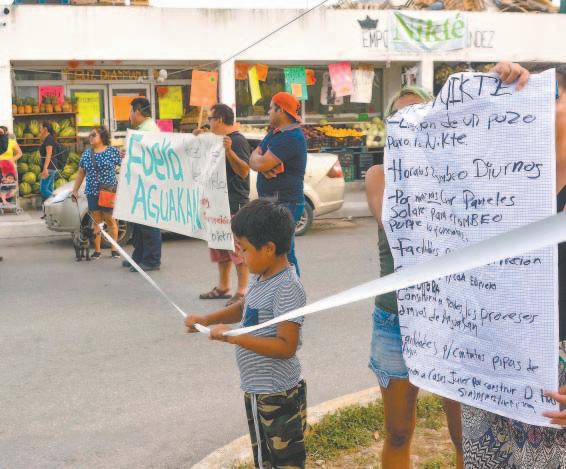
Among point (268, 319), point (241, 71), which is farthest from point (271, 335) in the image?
point (241, 71)

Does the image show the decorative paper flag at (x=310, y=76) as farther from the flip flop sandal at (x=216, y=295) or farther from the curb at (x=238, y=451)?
the curb at (x=238, y=451)

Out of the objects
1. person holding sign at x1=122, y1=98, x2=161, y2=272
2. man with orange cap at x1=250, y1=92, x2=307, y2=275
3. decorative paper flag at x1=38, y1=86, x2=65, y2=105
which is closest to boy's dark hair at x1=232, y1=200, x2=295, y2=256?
man with orange cap at x1=250, y1=92, x2=307, y2=275

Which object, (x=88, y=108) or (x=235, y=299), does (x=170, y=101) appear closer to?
(x=88, y=108)

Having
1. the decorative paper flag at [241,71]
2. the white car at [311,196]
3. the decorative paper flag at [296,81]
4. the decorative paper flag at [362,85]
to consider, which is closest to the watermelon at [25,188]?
the white car at [311,196]

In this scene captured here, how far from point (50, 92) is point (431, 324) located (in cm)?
1596

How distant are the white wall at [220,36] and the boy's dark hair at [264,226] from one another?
1404 centimetres

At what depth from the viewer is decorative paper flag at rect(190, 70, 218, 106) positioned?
15.5m

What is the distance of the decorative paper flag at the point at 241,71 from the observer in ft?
58.7

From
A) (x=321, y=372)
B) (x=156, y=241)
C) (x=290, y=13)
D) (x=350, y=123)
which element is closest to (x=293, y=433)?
Answer: (x=321, y=372)

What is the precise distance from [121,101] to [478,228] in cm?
1628

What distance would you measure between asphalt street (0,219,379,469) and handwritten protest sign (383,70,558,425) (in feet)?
7.05

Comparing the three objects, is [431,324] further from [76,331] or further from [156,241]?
[156,241]

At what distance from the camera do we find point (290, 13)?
57.7 ft

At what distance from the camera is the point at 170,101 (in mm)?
18359
